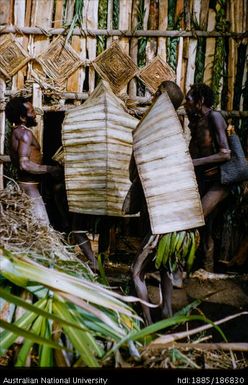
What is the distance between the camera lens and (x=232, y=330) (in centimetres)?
364

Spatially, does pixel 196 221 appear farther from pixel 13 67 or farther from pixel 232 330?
pixel 13 67

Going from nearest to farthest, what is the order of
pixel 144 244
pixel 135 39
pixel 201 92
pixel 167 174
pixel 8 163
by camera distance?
pixel 167 174, pixel 144 244, pixel 201 92, pixel 135 39, pixel 8 163

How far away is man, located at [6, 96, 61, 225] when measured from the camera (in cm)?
479

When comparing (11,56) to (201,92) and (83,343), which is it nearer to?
(201,92)

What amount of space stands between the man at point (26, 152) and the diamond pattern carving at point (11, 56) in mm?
843

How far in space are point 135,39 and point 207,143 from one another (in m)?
1.94

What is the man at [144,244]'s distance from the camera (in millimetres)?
3533

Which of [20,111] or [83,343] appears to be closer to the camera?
[83,343]

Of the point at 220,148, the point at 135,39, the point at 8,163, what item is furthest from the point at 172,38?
the point at 8,163

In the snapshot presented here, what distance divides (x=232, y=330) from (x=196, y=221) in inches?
40.3

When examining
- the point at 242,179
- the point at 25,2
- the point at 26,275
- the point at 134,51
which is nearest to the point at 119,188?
the point at 242,179

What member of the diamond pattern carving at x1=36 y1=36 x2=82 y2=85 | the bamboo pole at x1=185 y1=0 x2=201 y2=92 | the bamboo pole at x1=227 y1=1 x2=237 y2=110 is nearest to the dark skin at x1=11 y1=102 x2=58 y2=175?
the diamond pattern carving at x1=36 y1=36 x2=82 y2=85

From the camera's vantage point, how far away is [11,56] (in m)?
5.55

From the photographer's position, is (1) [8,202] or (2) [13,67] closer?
(1) [8,202]
